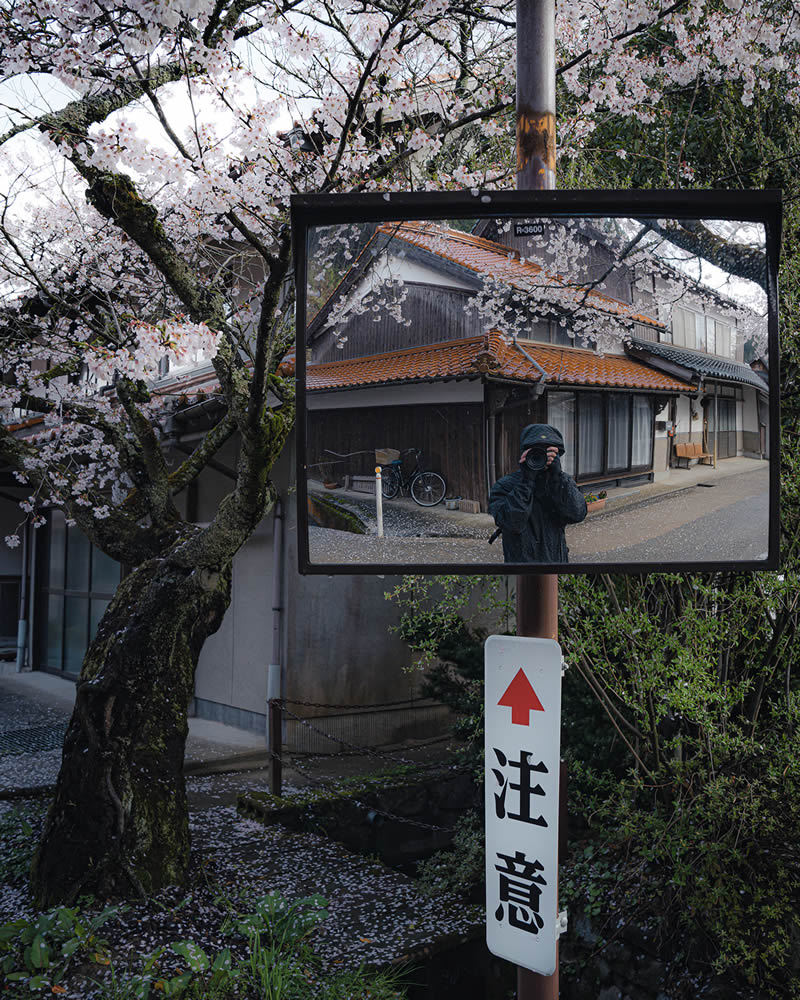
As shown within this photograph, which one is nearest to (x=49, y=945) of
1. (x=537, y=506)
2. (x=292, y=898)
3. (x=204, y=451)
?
(x=292, y=898)

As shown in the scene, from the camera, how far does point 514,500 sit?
6.91ft

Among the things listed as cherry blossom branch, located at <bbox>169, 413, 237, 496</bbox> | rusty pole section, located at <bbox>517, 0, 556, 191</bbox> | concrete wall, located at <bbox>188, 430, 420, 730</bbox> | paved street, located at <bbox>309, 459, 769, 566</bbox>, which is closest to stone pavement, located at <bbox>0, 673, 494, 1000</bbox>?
concrete wall, located at <bbox>188, 430, 420, 730</bbox>

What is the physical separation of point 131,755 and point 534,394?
4.51 metres

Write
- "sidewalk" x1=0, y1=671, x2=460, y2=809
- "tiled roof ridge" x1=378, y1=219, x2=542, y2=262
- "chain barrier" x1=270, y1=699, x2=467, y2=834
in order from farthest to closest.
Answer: "sidewalk" x1=0, y1=671, x2=460, y2=809
"chain barrier" x1=270, y1=699, x2=467, y2=834
"tiled roof ridge" x1=378, y1=219, x2=542, y2=262

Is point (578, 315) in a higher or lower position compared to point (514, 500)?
higher

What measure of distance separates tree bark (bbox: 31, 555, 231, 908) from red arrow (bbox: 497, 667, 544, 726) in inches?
139

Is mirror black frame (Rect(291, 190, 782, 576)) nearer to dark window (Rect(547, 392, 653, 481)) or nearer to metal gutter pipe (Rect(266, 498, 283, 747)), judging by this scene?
dark window (Rect(547, 392, 653, 481))

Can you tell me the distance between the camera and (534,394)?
6.97ft

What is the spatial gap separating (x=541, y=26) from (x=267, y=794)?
6.91 metres

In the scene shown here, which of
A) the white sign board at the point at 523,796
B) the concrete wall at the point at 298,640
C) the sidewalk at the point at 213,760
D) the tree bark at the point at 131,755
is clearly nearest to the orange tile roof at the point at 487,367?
the white sign board at the point at 523,796

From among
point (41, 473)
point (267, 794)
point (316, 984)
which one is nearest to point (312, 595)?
point (267, 794)

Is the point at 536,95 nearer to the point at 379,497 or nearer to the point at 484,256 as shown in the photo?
the point at 484,256

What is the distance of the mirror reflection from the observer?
2.13 metres

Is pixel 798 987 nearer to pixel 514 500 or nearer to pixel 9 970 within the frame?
pixel 514 500
